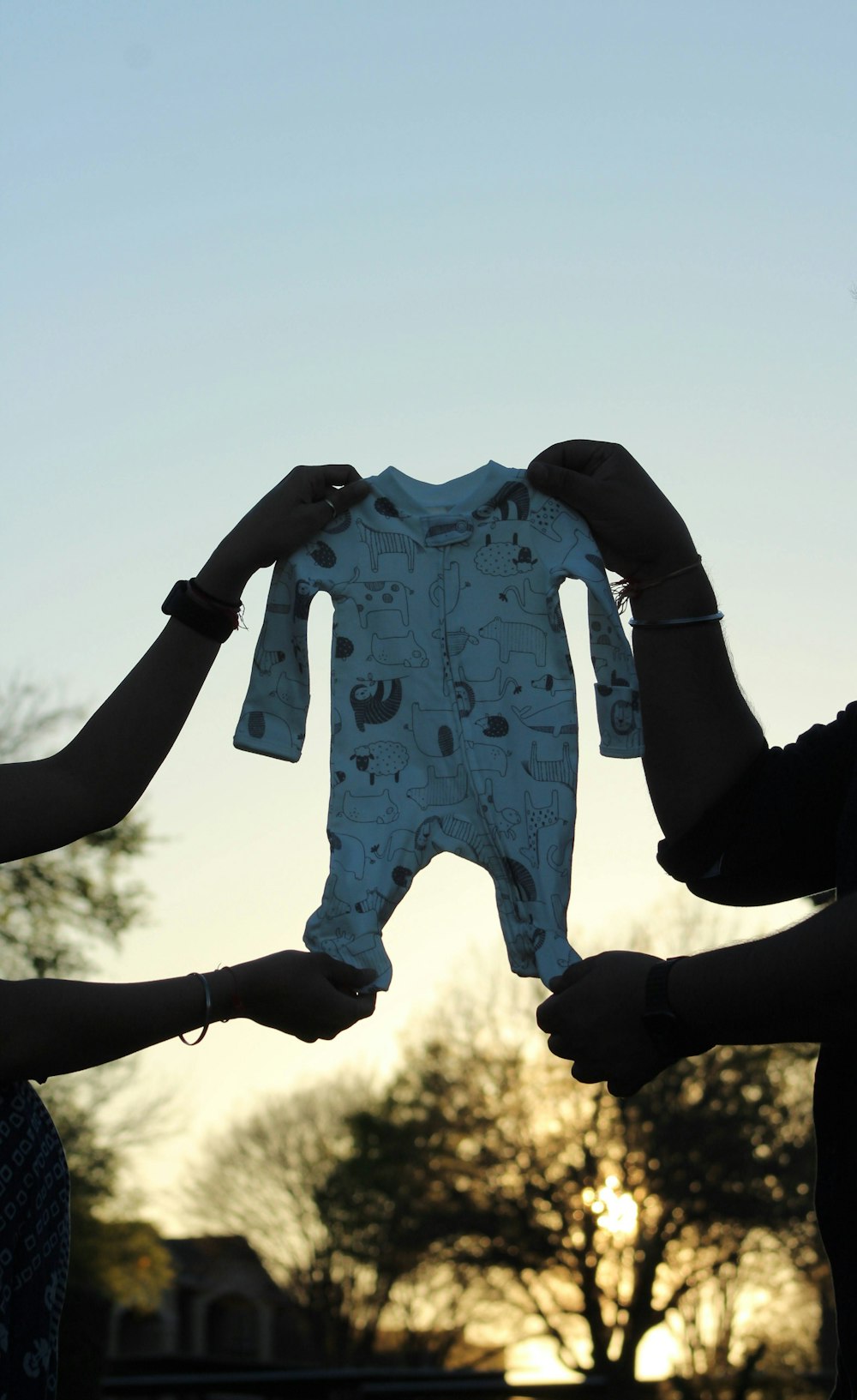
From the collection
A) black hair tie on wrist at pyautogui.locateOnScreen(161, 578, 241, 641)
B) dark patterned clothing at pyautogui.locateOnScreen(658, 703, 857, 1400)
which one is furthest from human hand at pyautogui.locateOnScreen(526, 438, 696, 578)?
black hair tie on wrist at pyautogui.locateOnScreen(161, 578, 241, 641)

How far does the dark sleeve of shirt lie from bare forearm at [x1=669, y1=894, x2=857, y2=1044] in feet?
1.56

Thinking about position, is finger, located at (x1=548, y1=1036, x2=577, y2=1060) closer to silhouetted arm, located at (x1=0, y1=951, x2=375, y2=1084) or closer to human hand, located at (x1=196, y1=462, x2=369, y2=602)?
silhouetted arm, located at (x1=0, y1=951, x2=375, y2=1084)

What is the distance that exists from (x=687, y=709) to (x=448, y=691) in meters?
0.64

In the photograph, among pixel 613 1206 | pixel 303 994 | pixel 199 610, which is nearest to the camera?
pixel 303 994

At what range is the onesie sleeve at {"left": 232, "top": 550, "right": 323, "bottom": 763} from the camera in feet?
10.9

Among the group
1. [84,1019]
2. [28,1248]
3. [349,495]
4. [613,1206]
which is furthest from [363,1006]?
[613,1206]

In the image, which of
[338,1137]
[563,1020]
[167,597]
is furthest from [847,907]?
[338,1137]

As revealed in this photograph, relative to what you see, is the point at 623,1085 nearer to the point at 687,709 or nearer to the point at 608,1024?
the point at 608,1024

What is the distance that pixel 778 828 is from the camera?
2748 mm

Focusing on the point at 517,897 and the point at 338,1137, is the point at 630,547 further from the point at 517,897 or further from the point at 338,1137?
the point at 338,1137

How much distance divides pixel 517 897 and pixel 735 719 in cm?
66

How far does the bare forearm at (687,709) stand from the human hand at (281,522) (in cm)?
82

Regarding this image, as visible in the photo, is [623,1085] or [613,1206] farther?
[613,1206]

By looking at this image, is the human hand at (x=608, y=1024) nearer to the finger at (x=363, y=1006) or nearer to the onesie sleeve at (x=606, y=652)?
the finger at (x=363, y=1006)
